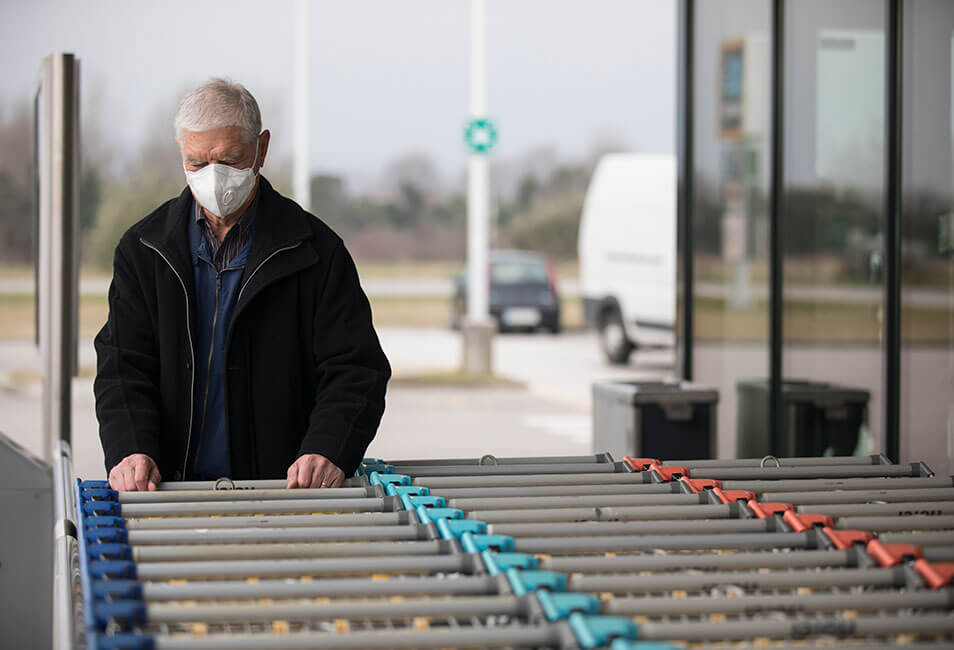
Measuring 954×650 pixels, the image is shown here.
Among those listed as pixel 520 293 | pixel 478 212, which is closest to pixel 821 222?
pixel 478 212

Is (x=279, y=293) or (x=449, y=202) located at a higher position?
(x=449, y=202)

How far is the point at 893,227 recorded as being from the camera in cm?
666

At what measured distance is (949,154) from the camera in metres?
6.17

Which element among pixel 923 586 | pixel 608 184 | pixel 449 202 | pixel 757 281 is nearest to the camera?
pixel 923 586

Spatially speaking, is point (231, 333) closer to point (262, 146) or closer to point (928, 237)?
point (262, 146)

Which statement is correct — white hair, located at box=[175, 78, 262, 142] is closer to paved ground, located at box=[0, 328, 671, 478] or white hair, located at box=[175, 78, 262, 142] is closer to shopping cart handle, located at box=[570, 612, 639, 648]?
shopping cart handle, located at box=[570, 612, 639, 648]

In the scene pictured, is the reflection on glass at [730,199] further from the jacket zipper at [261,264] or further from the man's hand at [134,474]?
the man's hand at [134,474]

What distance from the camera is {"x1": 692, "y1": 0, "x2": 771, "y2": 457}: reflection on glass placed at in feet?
26.8

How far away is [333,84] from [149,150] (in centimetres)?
752

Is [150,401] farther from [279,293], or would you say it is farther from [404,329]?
[404,329]

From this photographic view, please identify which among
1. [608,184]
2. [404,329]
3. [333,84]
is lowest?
[404,329]

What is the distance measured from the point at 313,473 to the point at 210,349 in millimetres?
475

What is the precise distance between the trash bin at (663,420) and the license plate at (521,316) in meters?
17.6

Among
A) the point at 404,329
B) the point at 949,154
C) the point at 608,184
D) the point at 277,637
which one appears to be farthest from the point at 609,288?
the point at 277,637
